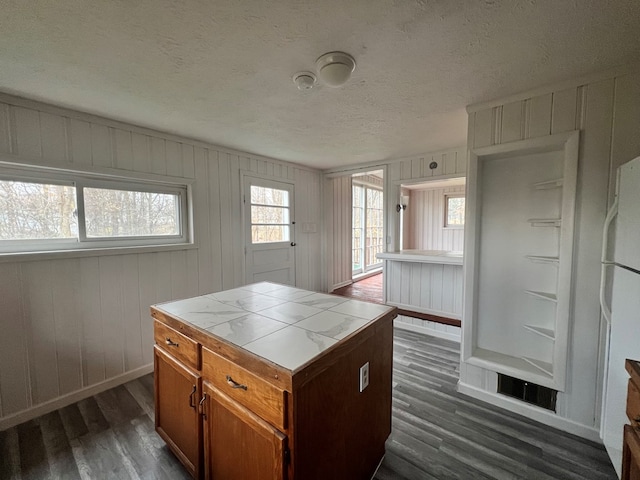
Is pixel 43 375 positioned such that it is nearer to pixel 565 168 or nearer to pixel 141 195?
pixel 141 195

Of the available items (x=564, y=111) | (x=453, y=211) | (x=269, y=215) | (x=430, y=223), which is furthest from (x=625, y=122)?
(x=430, y=223)

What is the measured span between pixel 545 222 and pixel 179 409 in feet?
8.64

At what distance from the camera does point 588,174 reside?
166 centimetres

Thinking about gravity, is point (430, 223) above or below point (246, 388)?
above

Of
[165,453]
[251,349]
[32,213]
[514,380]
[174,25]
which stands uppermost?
[174,25]

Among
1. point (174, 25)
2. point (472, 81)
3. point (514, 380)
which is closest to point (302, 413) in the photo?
point (174, 25)

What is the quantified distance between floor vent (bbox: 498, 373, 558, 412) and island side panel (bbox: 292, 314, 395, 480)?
110cm

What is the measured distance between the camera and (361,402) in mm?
1250

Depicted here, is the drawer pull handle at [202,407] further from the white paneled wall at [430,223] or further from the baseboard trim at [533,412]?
the white paneled wall at [430,223]

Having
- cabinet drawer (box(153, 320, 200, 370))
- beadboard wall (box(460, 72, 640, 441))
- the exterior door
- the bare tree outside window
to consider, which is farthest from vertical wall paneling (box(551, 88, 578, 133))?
the bare tree outside window

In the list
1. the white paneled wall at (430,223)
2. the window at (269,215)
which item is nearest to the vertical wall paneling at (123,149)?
the window at (269,215)

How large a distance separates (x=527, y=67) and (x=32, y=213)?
350cm

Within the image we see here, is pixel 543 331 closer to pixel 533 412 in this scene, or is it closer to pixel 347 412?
pixel 533 412

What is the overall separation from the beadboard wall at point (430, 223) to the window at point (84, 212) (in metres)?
5.86
